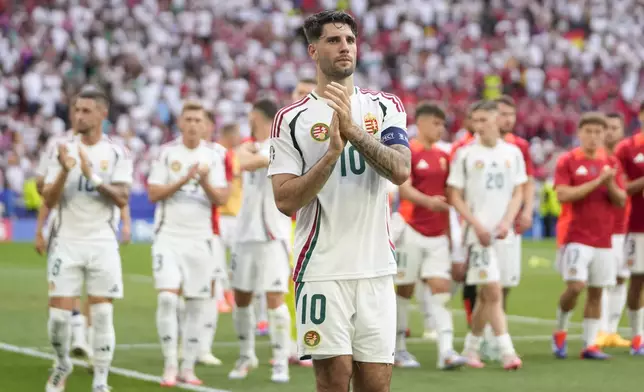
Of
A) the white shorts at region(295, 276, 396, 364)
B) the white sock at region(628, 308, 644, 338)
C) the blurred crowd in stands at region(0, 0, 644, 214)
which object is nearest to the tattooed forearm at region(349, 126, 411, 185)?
the white shorts at region(295, 276, 396, 364)

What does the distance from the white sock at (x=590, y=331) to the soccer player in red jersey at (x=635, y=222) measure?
72 cm

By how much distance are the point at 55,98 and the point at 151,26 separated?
15.3ft

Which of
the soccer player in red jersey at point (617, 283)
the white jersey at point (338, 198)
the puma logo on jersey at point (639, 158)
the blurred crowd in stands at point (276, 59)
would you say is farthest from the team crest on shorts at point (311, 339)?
the blurred crowd in stands at point (276, 59)

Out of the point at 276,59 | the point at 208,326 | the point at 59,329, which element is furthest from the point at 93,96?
the point at 276,59

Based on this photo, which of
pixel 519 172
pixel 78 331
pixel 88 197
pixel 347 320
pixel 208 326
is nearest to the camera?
pixel 347 320

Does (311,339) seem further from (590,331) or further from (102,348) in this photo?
(590,331)

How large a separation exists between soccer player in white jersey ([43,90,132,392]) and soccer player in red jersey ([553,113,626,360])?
4447 millimetres

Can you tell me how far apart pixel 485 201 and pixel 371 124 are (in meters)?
4.98

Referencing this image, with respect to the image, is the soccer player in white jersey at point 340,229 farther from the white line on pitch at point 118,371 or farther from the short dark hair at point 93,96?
the white line on pitch at point 118,371

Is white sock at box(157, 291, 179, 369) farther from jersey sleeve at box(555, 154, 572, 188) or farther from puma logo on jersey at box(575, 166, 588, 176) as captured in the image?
puma logo on jersey at box(575, 166, 588, 176)

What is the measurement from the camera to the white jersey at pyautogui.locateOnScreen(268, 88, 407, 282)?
5.81m

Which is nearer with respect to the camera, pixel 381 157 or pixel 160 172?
pixel 381 157

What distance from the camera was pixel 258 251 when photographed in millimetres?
10367

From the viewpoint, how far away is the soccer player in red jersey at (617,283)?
1202cm
